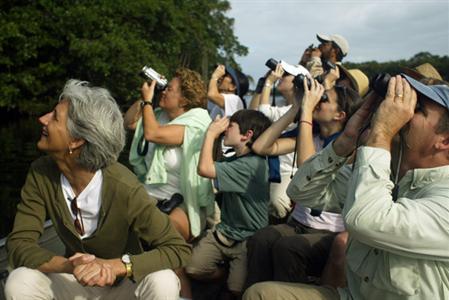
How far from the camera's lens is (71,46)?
17812 millimetres

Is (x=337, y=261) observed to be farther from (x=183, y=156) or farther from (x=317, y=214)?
(x=183, y=156)

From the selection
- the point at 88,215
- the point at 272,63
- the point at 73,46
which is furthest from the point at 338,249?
the point at 73,46

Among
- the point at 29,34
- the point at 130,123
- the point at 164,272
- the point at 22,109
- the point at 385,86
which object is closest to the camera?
the point at 385,86

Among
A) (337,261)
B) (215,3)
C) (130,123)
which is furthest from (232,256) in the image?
(215,3)

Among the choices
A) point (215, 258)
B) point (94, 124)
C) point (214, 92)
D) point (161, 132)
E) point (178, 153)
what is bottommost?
point (215, 258)

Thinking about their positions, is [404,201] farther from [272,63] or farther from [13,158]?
[13,158]

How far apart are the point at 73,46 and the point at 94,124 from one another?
16.8m

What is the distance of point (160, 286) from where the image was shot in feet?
6.31

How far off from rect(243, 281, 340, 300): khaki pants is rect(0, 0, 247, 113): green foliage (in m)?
16.7

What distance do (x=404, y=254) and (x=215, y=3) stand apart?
37.0 meters

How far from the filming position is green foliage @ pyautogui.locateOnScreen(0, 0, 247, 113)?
17.5 meters

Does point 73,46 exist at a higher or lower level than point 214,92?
higher

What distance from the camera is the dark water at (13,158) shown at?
7062 mm

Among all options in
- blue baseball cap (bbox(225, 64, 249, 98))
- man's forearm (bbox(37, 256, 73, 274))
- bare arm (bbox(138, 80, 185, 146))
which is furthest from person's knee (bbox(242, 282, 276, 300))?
blue baseball cap (bbox(225, 64, 249, 98))
